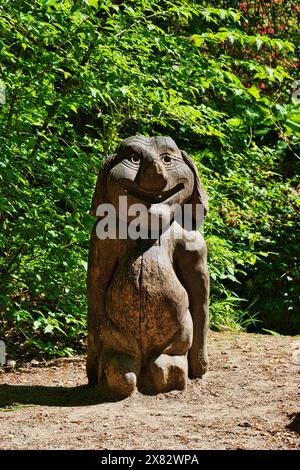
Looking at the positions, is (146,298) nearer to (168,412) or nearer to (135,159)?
(168,412)

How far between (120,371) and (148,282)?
0.55m

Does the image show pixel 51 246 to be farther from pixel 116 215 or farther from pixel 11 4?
pixel 11 4

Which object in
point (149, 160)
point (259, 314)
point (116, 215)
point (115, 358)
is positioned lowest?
point (259, 314)

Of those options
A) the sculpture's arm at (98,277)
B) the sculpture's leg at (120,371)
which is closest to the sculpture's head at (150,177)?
the sculpture's arm at (98,277)

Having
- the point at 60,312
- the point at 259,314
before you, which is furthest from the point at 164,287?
the point at 259,314

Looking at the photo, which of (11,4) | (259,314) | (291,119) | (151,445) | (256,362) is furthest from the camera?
(291,119)

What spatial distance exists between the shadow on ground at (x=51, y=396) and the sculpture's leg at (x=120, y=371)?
0.23 feet

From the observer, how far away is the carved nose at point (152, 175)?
4.25m

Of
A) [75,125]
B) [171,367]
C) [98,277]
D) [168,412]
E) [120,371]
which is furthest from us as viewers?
[75,125]

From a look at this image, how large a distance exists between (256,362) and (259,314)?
3177 millimetres

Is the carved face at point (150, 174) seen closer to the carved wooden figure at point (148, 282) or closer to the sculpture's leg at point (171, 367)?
the carved wooden figure at point (148, 282)

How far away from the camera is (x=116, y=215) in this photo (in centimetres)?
441

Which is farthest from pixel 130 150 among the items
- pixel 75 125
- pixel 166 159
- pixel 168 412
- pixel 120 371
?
pixel 75 125

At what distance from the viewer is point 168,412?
4.03 metres
